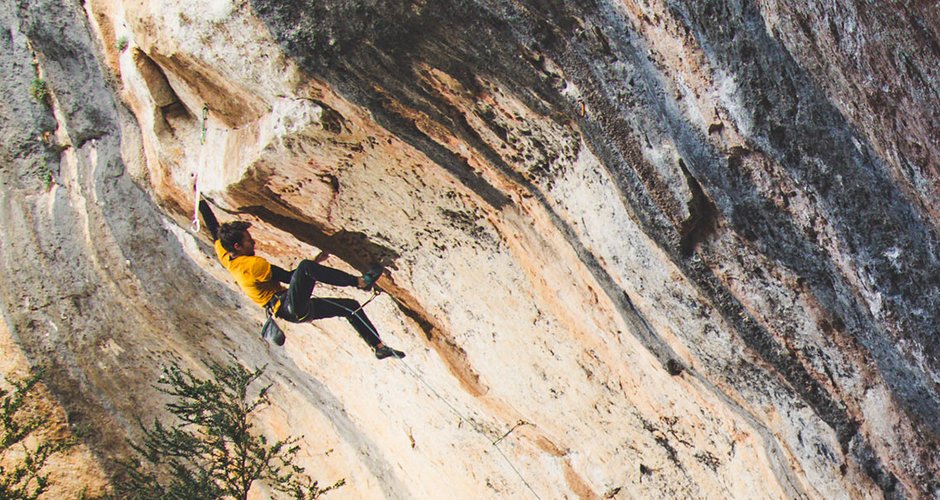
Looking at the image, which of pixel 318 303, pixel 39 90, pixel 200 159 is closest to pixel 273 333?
pixel 318 303

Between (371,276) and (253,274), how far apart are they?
810 mm

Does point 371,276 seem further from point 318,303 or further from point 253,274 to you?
point 253,274

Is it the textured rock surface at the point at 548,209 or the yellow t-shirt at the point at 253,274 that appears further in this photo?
the yellow t-shirt at the point at 253,274

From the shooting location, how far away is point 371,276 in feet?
18.2

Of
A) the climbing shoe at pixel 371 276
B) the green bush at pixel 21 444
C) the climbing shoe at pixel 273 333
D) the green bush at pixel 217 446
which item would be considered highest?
the climbing shoe at pixel 371 276

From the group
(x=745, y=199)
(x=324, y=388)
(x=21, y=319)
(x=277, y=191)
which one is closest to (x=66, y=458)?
(x=21, y=319)

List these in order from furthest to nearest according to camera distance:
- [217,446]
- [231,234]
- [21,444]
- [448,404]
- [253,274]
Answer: [21,444], [217,446], [448,404], [253,274], [231,234]

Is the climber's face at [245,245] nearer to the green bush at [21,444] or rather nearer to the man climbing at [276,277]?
the man climbing at [276,277]

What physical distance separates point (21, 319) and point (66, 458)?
162 cm

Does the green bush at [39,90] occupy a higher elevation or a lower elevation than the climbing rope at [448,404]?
lower

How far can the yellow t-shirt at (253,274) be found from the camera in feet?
18.2

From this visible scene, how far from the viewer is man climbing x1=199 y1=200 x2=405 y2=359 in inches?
217

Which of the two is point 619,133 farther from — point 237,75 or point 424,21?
point 237,75

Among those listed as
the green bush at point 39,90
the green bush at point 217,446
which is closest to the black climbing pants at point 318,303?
the green bush at point 217,446
